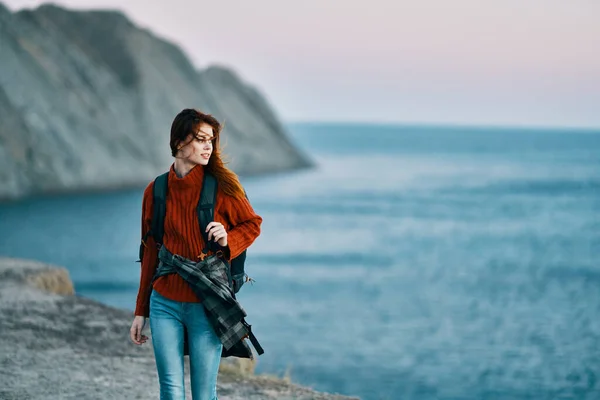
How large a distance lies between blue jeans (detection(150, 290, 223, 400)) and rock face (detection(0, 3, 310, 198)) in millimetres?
39286

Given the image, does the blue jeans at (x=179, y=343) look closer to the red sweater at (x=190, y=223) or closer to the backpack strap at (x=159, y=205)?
the red sweater at (x=190, y=223)

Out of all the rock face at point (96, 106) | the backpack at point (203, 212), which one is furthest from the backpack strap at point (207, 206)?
the rock face at point (96, 106)

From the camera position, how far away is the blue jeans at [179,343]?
14.9 ft

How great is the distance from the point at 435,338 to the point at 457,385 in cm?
367

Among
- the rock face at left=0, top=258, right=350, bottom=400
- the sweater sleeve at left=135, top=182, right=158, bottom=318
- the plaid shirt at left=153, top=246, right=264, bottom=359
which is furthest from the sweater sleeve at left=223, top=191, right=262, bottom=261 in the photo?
the rock face at left=0, top=258, right=350, bottom=400

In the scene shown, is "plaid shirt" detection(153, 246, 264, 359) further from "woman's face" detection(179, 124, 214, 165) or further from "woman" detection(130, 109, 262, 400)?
"woman's face" detection(179, 124, 214, 165)

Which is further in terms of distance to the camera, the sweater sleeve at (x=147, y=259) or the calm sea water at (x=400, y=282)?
the calm sea water at (x=400, y=282)

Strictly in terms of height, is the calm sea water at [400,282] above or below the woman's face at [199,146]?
below

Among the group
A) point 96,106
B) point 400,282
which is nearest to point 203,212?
point 400,282

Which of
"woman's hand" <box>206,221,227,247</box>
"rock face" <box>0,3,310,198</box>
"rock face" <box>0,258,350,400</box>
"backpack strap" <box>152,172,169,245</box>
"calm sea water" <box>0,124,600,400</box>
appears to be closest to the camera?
"woman's hand" <box>206,221,227,247</box>

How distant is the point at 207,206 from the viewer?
459 cm

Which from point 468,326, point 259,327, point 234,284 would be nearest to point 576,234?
point 468,326

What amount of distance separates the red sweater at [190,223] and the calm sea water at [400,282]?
31.7 ft

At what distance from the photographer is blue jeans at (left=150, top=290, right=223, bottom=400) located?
4555mm
